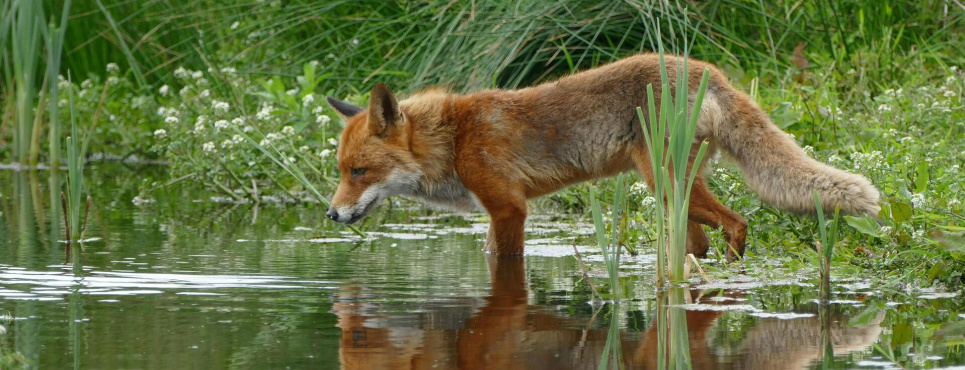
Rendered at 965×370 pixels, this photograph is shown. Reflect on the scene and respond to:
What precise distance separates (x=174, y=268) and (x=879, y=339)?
3.50 m

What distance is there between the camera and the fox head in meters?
7.18

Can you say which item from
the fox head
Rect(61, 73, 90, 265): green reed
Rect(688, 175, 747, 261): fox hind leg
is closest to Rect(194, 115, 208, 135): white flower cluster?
Rect(61, 73, 90, 265): green reed

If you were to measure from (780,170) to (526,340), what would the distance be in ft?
8.30

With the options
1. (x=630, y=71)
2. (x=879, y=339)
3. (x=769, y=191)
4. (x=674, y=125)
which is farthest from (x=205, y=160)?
(x=879, y=339)

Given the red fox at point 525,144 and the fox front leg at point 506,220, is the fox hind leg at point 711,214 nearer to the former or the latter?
the red fox at point 525,144

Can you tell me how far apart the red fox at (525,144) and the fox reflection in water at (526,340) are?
1.75 meters

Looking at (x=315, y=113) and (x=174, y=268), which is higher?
(x=315, y=113)

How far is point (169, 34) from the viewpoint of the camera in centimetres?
1418

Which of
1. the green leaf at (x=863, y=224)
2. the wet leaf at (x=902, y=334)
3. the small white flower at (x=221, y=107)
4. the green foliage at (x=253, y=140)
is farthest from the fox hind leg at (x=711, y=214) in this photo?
the small white flower at (x=221, y=107)

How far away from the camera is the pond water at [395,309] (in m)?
4.06

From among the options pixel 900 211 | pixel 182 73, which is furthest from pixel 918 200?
pixel 182 73

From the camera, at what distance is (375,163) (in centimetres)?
721

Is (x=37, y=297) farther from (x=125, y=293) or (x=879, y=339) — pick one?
(x=879, y=339)

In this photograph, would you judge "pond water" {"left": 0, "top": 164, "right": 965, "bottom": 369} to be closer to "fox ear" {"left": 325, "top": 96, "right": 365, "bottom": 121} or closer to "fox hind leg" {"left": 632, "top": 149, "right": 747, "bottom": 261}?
"fox hind leg" {"left": 632, "top": 149, "right": 747, "bottom": 261}
